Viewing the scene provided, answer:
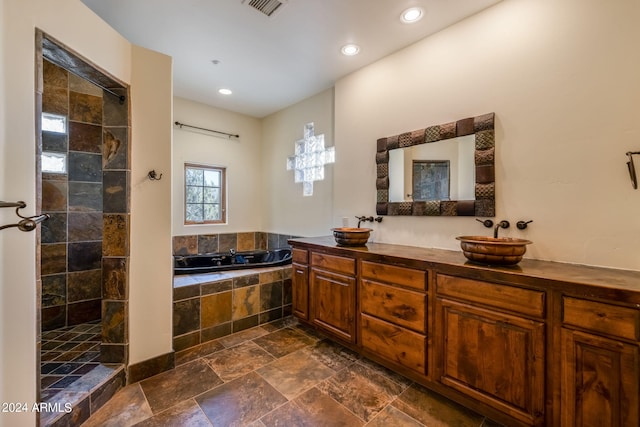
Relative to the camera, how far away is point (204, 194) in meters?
3.98

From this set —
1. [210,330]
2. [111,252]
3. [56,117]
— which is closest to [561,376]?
[210,330]

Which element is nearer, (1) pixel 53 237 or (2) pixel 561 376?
(2) pixel 561 376

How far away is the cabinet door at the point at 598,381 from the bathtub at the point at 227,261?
2.50m

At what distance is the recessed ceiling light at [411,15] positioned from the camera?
2.02 m

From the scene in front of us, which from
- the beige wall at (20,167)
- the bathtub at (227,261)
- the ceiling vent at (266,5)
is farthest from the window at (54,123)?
the ceiling vent at (266,5)

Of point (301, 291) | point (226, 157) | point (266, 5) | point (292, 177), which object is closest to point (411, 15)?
point (266, 5)

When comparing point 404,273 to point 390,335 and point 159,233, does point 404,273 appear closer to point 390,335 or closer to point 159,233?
point 390,335

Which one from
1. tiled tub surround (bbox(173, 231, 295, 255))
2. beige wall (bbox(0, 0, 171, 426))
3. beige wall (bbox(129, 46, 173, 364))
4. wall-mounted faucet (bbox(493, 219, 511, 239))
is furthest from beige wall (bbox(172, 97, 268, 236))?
wall-mounted faucet (bbox(493, 219, 511, 239))

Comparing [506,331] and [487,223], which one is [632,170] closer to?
[487,223]

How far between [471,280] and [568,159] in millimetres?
964

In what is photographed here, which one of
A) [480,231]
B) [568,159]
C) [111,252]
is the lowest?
[111,252]

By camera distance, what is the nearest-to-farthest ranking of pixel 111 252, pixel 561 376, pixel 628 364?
pixel 628 364 < pixel 561 376 < pixel 111 252

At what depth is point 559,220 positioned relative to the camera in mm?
1699

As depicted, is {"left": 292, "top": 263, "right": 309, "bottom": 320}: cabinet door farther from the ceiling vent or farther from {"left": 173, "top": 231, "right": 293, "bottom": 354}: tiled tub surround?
the ceiling vent
